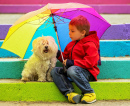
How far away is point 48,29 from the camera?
3199mm

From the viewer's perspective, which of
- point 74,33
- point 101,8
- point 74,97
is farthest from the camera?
point 101,8

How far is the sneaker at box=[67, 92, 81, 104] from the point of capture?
8.95 feet

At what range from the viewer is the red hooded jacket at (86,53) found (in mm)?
2842

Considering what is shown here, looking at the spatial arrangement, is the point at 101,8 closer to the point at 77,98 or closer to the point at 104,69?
the point at 104,69

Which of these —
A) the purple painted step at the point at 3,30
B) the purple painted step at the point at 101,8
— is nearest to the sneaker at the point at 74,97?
the purple painted step at the point at 3,30

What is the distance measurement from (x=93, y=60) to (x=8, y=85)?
1.09 metres

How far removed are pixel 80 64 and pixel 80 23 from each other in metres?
0.50

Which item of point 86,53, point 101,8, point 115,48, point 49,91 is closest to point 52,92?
point 49,91

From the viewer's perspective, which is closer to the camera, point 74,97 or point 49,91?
point 74,97

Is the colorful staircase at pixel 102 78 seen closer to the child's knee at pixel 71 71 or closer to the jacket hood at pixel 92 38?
the child's knee at pixel 71 71

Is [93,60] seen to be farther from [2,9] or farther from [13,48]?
[2,9]

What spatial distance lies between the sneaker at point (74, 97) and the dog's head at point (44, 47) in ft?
1.79

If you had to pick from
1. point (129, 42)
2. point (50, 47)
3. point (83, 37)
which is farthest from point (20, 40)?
point (129, 42)

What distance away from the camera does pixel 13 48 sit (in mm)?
3084
